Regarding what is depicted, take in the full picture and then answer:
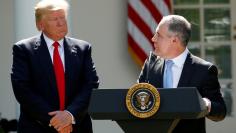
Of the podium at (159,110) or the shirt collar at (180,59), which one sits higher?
the shirt collar at (180,59)

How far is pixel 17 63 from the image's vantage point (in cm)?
498

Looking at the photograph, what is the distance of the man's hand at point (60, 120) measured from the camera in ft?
16.0

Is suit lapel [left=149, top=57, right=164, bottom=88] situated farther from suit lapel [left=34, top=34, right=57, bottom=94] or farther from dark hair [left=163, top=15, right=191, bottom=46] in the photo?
suit lapel [left=34, top=34, right=57, bottom=94]

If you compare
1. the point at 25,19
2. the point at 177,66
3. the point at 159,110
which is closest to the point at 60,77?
the point at 177,66

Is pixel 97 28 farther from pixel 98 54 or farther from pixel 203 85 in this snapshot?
pixel 203 85

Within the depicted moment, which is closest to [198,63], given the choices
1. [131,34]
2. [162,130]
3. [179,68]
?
[179,68]

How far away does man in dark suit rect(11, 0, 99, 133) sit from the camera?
16.1 feet

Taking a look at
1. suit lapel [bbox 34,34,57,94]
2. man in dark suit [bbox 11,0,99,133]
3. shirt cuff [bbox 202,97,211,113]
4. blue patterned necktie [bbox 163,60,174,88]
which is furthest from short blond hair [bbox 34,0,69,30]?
shirt cuff [bbox 202,97,211,113]

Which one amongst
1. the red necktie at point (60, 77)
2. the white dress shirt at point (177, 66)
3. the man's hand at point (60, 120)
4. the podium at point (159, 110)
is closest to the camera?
the podium at point (159, 110)

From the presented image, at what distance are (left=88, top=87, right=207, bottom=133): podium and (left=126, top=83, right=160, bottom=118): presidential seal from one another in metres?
0.02

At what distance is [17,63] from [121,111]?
1.38 metres

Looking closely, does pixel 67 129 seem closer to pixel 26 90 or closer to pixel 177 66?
pixel 26 90

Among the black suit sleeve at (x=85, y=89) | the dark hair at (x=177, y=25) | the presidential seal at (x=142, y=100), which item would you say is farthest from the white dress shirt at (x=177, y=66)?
the black suit sleeve at (x=85, y=89)

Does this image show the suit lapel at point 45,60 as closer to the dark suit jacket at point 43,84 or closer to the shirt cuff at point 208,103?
the dark suit jacket at point 43,84
